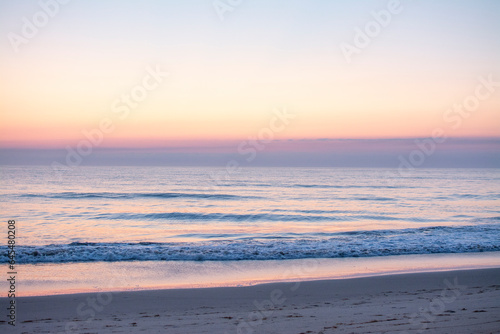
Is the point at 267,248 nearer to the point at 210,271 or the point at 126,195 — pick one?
the point at 210,271

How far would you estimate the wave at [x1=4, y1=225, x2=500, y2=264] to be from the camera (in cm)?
1373

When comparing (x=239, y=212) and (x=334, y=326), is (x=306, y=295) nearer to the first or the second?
(x=334, y=326)

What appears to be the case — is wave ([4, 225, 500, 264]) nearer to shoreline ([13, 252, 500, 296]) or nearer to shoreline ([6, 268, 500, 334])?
shoreline ([13, 252, 500, 296])

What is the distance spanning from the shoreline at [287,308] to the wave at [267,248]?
4546 millimetres

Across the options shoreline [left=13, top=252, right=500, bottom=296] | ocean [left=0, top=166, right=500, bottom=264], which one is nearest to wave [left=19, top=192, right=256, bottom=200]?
ocean [left=0, top=166, right=500, bottom=264]

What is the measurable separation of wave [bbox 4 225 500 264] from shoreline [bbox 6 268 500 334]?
14.9 ft

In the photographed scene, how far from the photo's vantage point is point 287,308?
25.8ft

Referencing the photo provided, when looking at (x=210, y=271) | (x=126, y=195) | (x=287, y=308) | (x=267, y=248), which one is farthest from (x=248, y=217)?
(x=287, y=308)

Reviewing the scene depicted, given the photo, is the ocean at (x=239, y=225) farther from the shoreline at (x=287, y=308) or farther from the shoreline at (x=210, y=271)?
the shoreline at (x=287, y=308)

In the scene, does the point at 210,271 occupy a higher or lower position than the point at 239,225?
lower

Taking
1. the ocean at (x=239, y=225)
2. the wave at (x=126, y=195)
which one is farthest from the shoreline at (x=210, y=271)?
the wave at (x=126, y=195)

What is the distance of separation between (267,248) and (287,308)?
7651mm

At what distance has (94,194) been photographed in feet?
127

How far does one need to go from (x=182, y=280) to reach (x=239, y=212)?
60.5 ft
